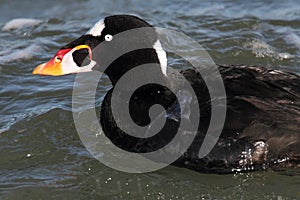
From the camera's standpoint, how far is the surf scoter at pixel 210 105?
4.54 metres

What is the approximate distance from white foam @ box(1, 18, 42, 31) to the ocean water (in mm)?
29

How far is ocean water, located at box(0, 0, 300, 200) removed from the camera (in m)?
4.62

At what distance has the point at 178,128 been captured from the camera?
4.63 meters

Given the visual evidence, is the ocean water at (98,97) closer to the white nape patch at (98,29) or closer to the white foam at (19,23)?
the white foam at (19,23)

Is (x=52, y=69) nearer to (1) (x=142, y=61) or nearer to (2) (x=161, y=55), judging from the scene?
(1) (x=142, y=61)

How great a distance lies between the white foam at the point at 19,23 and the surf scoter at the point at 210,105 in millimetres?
2904

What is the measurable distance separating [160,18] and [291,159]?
3716mm

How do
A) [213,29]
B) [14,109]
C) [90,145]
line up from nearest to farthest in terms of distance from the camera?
[90,145], [14,109], [213,29]

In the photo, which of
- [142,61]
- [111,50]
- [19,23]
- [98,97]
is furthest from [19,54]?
[142,61]

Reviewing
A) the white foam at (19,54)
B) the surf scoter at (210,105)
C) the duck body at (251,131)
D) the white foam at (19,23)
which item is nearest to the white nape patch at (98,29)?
the surf scoter at (210,105)

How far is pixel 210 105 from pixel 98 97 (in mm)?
1714

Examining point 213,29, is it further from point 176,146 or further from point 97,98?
point 176,146

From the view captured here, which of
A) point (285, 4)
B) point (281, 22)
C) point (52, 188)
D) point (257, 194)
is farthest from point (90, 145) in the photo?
point (285, 4)

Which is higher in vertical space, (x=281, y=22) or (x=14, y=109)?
(x=281, y=22)
